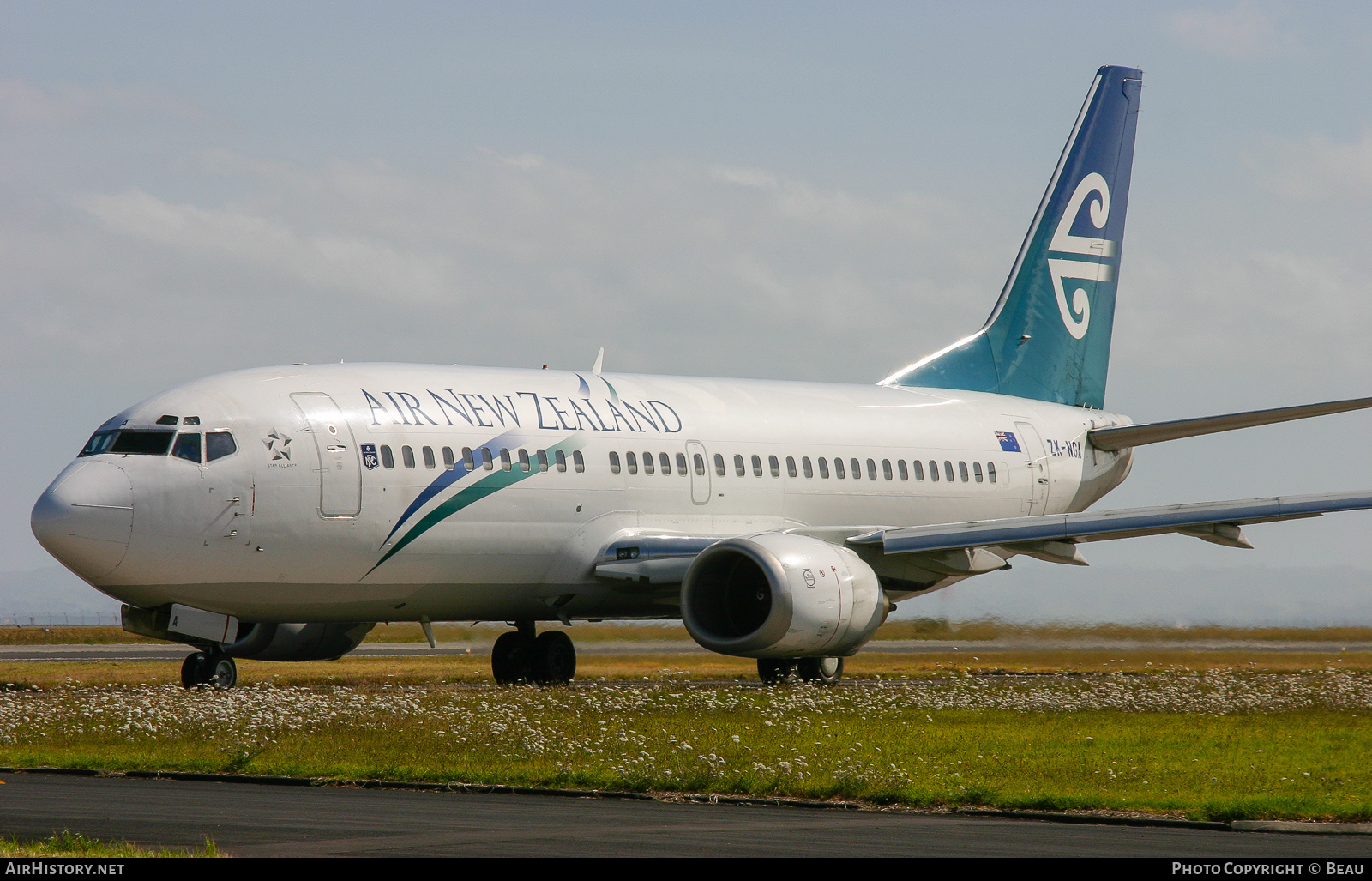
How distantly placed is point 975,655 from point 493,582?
1374cm

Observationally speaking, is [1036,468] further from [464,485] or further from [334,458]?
[334,458]

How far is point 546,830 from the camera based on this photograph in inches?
376

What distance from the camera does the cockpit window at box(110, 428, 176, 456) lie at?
1802cm

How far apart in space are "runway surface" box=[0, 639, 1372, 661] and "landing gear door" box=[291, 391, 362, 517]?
629cm

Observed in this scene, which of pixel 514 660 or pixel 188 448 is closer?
pixel 188 448

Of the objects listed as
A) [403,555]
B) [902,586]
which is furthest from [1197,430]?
[403,555]

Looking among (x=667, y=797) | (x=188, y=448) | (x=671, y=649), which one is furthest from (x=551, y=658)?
(x=667, y=797)

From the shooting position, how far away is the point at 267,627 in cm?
2147

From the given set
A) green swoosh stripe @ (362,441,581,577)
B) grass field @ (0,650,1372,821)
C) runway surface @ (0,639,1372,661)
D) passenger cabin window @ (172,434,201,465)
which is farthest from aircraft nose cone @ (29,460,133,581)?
runway surface @ (0,639,1372,661)

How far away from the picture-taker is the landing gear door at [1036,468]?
27.6 meters

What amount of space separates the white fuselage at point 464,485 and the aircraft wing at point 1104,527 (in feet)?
8.91

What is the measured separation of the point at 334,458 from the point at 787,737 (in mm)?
6802

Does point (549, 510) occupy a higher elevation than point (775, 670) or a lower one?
higher

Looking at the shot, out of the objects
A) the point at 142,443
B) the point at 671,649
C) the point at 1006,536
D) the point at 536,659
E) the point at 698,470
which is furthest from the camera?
the point at 671,649
